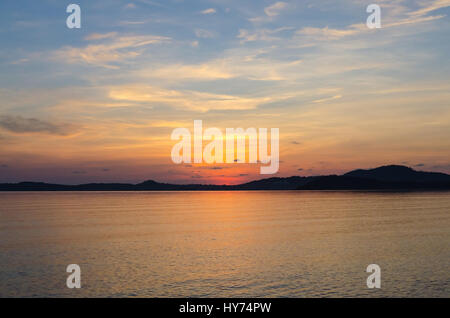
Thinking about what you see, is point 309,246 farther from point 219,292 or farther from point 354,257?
point 219,292

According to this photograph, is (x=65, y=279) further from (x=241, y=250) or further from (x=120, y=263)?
(x=241, y=250)

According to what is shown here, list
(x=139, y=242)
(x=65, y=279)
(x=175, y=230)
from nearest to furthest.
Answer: (x=65, y=279)
(x=139, y=242)
(x=175, y=230)

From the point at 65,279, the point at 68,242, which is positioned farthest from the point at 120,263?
the point at 68,242

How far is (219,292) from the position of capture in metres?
28.3

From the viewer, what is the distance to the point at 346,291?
28.5 meters

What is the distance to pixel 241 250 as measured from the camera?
153ft

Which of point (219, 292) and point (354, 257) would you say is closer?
point (219, 292)

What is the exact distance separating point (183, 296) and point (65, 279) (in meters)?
10.7

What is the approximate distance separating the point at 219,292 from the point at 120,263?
13.8 metres

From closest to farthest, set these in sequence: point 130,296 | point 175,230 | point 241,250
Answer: point 130,296
point 241,250
point 175,230

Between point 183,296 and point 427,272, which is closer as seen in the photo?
point 183,296
